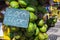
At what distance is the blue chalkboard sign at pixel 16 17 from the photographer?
1.26m

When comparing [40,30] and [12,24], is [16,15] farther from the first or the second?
[40,30]

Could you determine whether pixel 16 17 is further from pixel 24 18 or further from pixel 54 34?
pixel 54 34

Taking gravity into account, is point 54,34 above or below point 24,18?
below

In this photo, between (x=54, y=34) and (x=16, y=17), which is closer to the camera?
(x=16, y=17)

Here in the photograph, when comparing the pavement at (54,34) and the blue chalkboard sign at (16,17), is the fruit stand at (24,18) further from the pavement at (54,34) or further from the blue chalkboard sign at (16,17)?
the pavement at (54,34)

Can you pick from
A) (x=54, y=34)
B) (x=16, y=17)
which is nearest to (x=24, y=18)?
(x=16, y=17)

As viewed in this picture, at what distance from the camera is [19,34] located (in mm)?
1261

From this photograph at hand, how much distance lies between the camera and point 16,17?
1281 mm

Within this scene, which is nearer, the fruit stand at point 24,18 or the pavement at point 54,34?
the fruit stand at point 24,18

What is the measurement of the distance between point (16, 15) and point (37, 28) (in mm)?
180

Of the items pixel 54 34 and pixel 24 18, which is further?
pixel 54 34

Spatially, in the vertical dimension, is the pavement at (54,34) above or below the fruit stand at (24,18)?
below

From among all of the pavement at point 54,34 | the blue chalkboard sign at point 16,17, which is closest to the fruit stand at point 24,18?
the blue chalkboard sign at point 16,17

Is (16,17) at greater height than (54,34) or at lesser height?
greater
